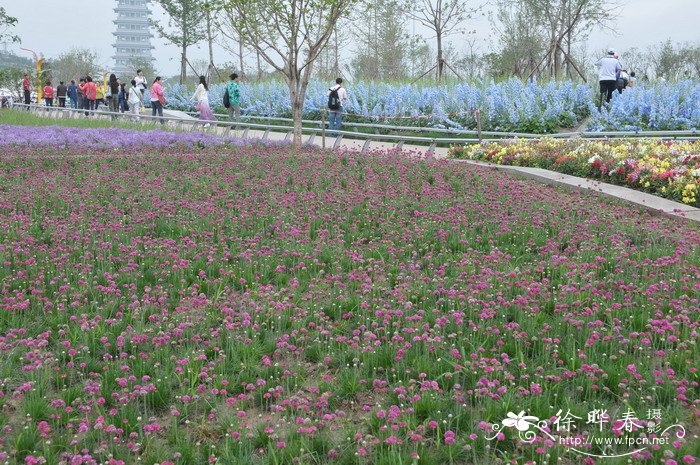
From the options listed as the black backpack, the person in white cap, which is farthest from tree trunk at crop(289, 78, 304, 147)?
the person in white cap

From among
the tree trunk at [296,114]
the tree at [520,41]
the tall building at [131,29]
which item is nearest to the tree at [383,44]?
the tree at [520,41]

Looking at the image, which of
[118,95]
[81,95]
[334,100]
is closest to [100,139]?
[334,100]

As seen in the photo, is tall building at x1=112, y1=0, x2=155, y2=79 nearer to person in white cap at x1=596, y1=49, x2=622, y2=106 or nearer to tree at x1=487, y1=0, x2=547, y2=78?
tree at x1=487, y1=0, x2=547, y2=78

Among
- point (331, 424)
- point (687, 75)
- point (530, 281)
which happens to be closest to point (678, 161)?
point (530, 281)

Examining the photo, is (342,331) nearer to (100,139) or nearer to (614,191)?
(614,191)

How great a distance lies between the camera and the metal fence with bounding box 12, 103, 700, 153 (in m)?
16.5

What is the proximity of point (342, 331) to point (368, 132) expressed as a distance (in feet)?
58.0

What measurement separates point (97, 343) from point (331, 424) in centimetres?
170

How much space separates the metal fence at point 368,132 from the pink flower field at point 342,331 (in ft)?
27.4

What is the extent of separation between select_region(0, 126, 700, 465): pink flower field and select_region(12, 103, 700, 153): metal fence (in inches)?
329

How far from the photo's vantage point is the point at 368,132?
21844 mm

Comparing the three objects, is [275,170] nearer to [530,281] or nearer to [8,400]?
[530,281]

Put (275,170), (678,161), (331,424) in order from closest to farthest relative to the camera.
A: (331,424)
(678,161)
(275,170)

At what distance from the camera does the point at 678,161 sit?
9727 mm
